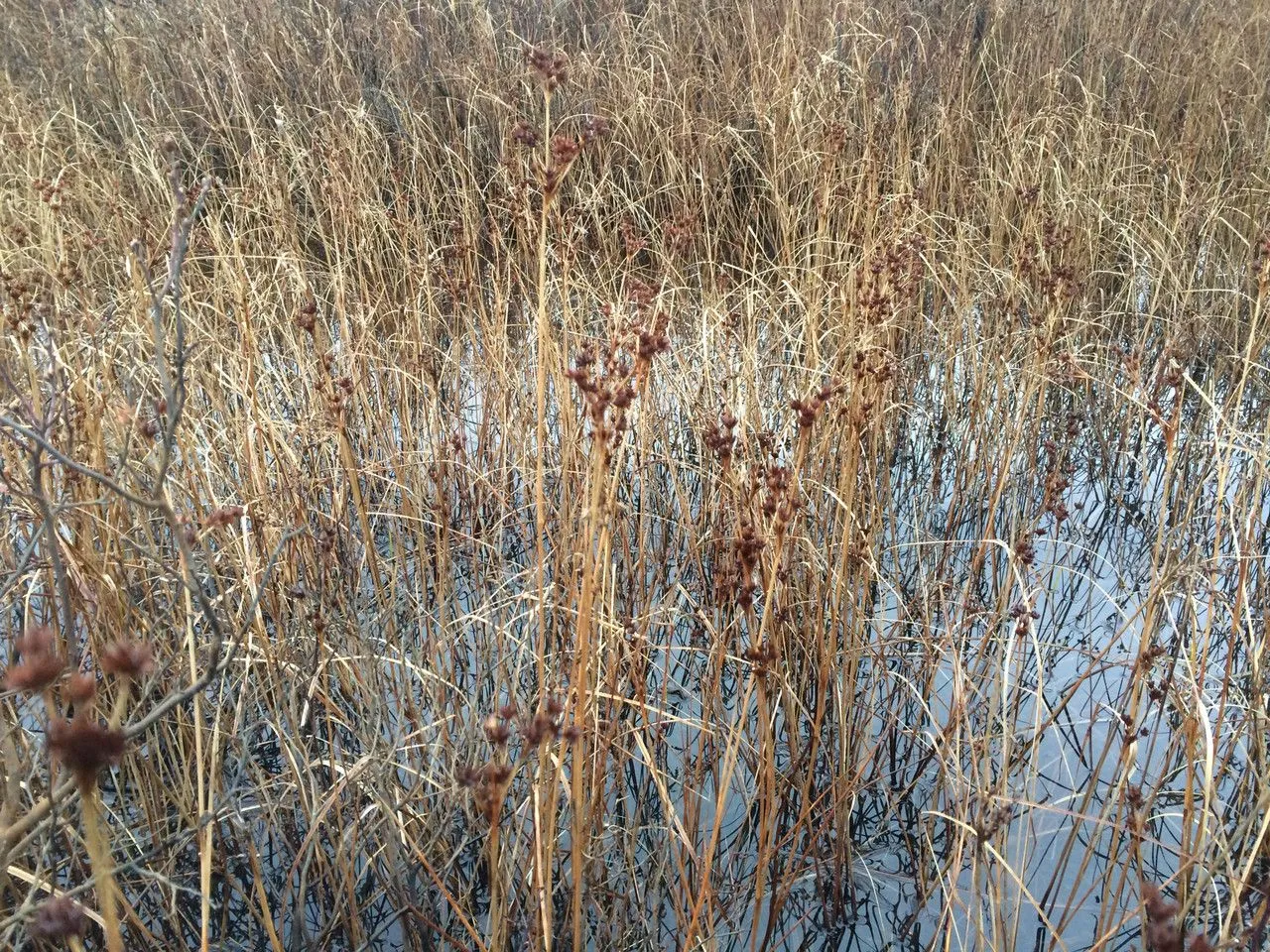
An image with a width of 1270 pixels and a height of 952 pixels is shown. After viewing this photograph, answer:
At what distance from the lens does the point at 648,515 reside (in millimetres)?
2455

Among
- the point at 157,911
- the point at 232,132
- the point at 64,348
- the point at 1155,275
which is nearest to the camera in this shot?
the point at 157,911

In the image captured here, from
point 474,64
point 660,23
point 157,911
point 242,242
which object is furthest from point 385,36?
point 157,911

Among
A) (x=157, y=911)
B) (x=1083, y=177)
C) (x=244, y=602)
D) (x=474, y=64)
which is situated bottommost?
(x=157, y=911)

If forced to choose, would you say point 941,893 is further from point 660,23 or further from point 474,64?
point 660,23

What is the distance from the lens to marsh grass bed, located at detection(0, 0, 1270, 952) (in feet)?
5.09

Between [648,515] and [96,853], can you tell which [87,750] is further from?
[648,515]

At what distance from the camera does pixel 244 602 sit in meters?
2.18

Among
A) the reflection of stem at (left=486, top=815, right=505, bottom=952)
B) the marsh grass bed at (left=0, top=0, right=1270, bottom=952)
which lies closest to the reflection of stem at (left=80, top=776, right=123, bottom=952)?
the marsh grass bed at (left=0, top=0, right=1270, bottom=952)

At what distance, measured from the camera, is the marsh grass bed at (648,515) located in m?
1.55

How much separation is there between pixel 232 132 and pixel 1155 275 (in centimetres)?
436

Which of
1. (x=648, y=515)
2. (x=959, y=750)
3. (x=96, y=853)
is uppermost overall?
(x=96, y=853)

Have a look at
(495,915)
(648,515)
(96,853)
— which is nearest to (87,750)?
(96,853)

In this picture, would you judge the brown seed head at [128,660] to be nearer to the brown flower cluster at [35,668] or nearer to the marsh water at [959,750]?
the brown flower cluster at [35,668]

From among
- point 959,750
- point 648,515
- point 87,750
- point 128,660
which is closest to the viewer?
point 87,750
